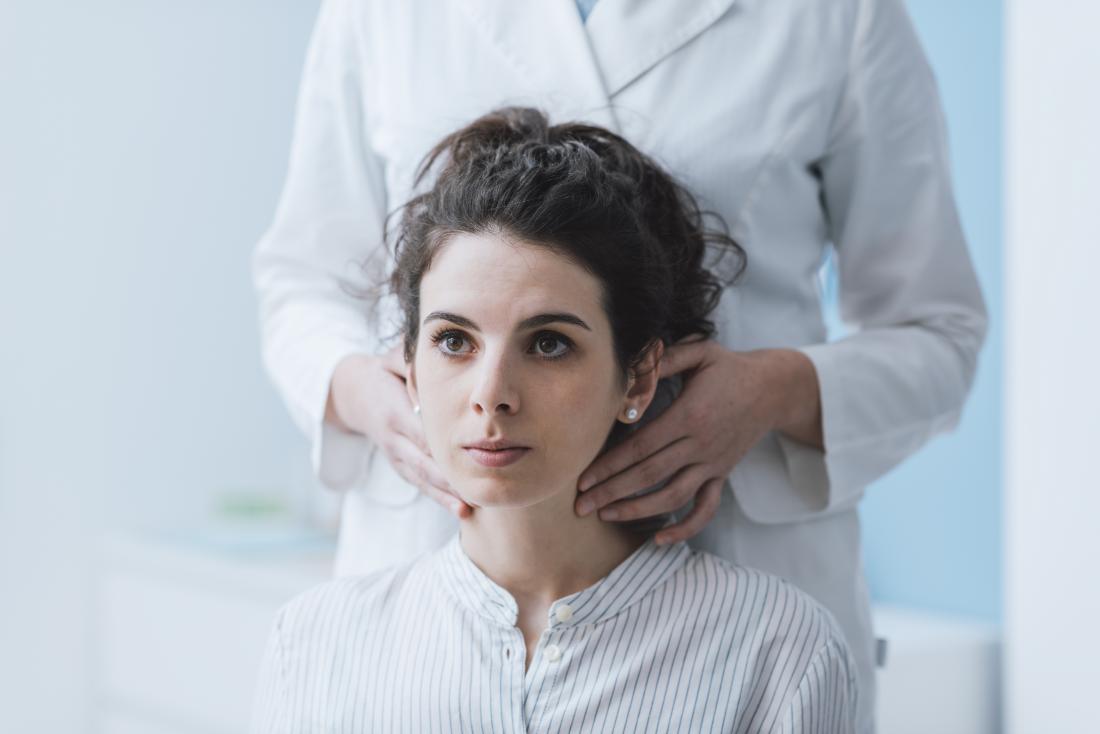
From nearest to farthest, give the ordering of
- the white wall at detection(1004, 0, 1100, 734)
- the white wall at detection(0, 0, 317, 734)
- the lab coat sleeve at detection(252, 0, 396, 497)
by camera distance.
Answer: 1. the lab coat sleeve at detection(252, 0, 396, 497)
2. the white wall at detection(1004, 0, 1100, 734)
3. the white wall at detection(0, 0, 317, 734)

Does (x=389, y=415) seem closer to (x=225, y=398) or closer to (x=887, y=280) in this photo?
(x=887, y=280)

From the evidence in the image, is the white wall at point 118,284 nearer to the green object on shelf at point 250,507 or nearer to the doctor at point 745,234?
the green object on shelf at point 250,507

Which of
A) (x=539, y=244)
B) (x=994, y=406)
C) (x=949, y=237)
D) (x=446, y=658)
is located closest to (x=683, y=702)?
(x=446, y=658)

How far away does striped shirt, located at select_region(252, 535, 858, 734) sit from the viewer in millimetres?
931

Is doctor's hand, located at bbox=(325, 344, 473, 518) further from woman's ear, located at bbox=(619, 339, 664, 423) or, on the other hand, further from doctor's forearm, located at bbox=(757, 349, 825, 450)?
doctor's forearm, located at bbox=(757, 349, 825, 450)

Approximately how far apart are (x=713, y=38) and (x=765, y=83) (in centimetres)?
7

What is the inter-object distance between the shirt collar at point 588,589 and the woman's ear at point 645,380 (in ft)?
0.41

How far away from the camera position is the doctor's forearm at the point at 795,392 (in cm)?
100

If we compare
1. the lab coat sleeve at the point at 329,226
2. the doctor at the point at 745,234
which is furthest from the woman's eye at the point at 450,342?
the lab coat sleeve at the point at 329,226

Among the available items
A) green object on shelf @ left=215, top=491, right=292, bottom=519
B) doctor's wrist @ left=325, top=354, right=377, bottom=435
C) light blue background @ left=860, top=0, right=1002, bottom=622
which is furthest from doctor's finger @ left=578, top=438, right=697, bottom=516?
green object on shelf @ left=215, top=491, right=292, bottom=519

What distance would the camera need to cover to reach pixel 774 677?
94 centimetres

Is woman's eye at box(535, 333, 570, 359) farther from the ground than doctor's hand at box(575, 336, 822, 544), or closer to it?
farther from the ground

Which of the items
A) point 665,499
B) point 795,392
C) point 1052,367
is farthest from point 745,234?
point 1052,367

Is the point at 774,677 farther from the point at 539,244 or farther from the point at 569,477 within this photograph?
the point at 539,244
